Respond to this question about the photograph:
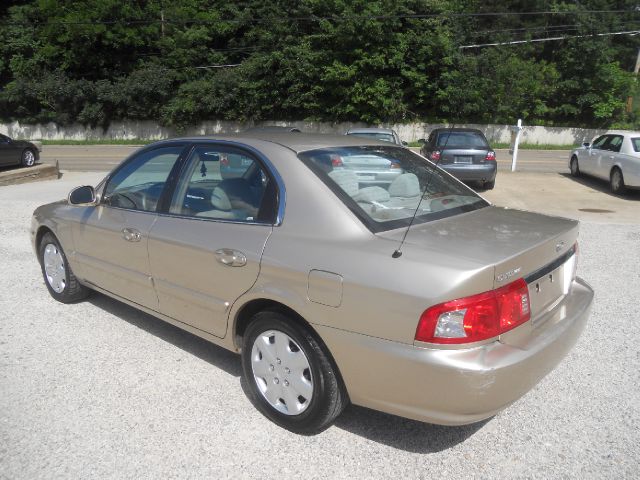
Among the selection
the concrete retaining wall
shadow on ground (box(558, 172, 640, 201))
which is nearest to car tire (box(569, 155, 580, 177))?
shadow on ground (box(558, 172, 640, 201))

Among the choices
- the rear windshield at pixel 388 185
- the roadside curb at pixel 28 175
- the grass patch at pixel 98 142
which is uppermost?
the rear windshield at pixel 388 185

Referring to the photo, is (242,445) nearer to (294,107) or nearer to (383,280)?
(383,280)

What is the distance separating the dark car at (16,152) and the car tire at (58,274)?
49.9 ft

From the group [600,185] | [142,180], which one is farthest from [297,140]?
[600,185]

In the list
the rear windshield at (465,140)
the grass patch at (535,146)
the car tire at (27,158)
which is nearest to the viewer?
the rear windshield at (465,140)

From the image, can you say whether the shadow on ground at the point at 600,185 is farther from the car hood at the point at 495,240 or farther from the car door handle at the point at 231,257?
the car door handle at the point at 231,257

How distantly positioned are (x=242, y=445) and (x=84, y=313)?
8.54ft

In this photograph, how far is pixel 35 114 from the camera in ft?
137

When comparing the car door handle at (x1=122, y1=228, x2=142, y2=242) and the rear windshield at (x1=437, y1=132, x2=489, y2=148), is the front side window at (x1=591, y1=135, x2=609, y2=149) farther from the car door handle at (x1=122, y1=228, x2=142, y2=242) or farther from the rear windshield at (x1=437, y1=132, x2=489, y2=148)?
the car door handle at (x1=122, y1=228, x2=142, y2=242)

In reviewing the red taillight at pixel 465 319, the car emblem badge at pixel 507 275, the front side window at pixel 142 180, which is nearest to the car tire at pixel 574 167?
the front side window at pixel 142 180

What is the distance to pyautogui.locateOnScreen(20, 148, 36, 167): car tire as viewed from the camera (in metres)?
19.1

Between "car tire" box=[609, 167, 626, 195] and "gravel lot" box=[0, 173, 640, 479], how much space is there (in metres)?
9.77

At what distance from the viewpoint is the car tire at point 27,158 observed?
19.1 metres

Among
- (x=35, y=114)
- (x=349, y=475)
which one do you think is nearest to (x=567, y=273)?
(x=349, y=475)
